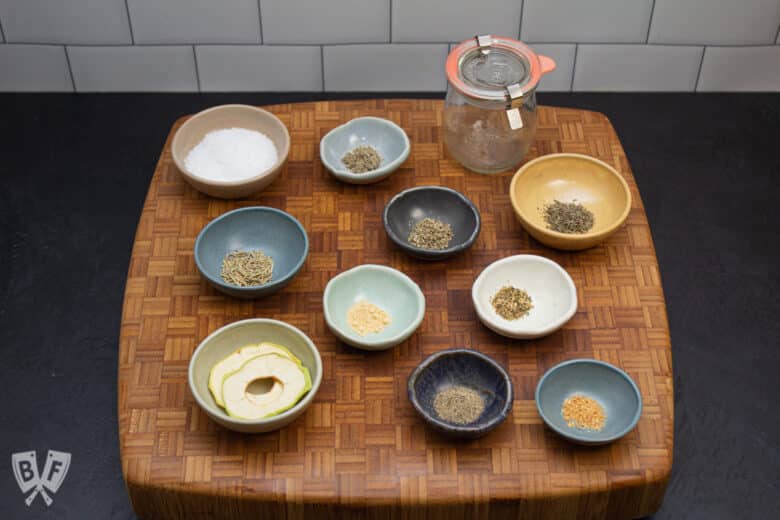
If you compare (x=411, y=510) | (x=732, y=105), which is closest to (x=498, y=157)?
(x=411, y=510)

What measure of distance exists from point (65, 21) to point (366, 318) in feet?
7.28

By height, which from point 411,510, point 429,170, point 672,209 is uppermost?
point 429,170

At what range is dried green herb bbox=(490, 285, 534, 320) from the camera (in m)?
2.62

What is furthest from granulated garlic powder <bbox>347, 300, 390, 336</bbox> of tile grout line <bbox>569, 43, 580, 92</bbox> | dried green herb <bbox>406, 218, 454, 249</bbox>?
tile grout line <bbox>569, 43, 580, 92</bbox>

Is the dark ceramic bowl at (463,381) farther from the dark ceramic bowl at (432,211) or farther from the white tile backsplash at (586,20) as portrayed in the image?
the white tile backsplash at (586,20)

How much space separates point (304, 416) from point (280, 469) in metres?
0.16

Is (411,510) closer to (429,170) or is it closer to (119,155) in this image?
(429,170)

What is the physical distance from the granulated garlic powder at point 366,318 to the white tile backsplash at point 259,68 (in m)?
1.73

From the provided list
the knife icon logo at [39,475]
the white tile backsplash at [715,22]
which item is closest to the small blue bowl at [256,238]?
the knife icon logo at [39,475]

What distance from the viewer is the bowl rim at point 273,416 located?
2279 millimetres

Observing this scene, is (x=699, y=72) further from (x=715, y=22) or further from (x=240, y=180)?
(x=240, y=180)

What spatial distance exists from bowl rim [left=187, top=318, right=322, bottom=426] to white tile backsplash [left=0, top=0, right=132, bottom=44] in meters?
1.96

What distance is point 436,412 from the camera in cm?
239

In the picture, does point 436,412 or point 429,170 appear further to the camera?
point 429,170
